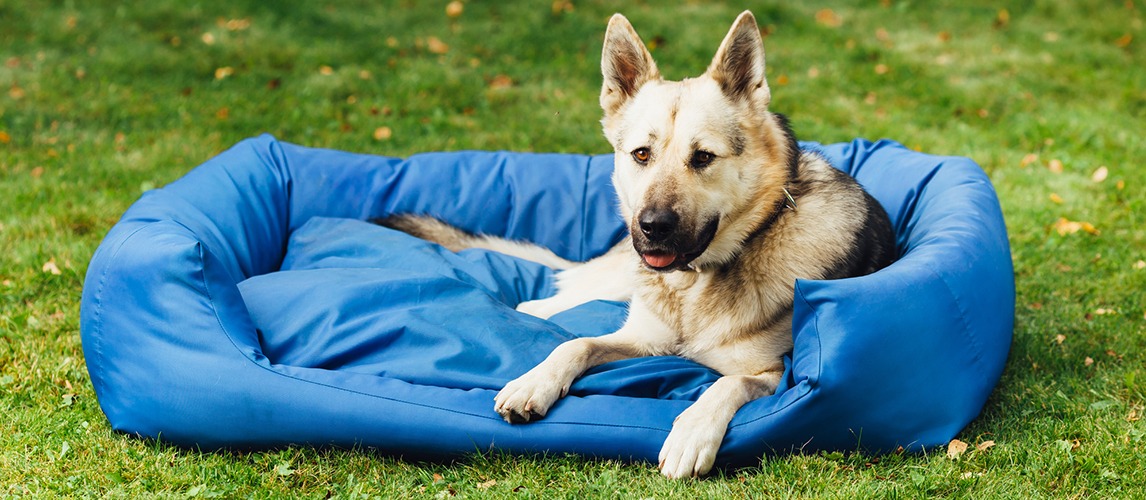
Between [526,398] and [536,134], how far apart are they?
15.2 ft

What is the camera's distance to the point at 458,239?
4.42 meters

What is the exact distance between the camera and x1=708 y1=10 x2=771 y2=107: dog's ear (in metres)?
2.93

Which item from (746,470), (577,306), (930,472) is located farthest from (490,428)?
(930,472)

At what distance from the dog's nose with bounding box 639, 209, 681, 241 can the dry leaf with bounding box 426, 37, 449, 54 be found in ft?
21.7

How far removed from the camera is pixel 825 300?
8.59ft

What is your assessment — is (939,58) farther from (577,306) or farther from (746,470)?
(746,470)

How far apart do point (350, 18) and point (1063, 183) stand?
310 inches

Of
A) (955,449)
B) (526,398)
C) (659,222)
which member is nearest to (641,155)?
(659,222)

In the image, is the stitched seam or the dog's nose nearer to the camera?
the stitched seam

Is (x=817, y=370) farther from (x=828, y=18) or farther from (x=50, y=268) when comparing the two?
(x=828, y=18)

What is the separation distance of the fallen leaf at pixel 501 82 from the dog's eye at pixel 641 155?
17.3 feet

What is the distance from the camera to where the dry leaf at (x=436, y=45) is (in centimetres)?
877

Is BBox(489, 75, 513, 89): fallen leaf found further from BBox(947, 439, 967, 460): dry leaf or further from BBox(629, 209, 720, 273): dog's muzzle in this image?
BBox(947, 439, 967, 460): dry leaf

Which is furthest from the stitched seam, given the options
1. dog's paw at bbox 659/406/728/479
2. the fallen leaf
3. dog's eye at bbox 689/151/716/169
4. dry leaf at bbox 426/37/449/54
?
dry leaf at bbox 426/37/449/54
